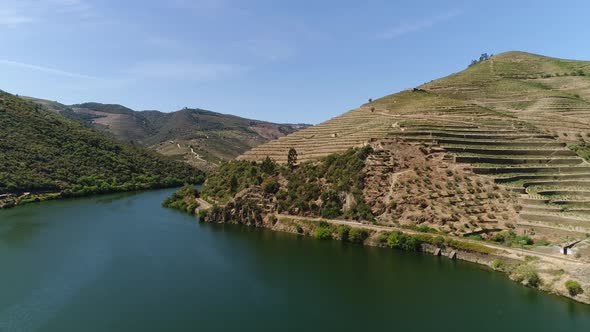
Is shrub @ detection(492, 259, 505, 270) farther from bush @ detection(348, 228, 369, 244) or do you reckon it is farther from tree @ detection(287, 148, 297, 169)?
tree @ detection(287, 148, 297, 169)

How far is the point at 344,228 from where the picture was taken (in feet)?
179

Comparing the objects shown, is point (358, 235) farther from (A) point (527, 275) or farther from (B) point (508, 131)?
(B) point (508, 131)

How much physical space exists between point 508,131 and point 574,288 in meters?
42.8

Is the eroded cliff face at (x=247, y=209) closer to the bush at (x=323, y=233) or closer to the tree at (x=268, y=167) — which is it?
the tree at (x=268, y=167)

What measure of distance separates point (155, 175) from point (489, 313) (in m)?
114

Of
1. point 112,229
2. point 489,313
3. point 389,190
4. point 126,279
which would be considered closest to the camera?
point 489,313

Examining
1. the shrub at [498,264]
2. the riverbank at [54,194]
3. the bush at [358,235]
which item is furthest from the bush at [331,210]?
the riverbank at [54,194]

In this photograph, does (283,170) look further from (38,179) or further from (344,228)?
(38,179)

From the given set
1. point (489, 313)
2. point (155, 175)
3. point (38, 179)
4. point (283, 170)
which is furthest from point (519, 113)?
point (38, 179)

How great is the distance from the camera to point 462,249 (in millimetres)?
45625

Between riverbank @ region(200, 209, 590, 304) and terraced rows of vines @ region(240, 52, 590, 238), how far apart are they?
738 centimetres

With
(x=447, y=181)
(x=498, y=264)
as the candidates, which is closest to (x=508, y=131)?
(x=447, y=181)

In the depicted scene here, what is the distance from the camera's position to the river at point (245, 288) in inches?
1262

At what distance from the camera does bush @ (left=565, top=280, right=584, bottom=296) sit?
34.7 meters
